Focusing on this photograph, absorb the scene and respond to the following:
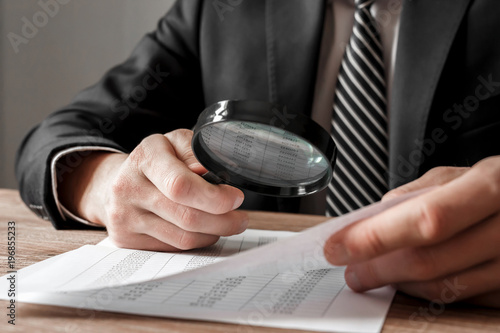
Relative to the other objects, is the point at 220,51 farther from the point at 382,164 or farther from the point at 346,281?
the point at 346,281

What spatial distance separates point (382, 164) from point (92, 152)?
86cm

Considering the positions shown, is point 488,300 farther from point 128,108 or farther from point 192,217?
point 128,108

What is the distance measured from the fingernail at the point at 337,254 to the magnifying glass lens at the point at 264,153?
146 mm

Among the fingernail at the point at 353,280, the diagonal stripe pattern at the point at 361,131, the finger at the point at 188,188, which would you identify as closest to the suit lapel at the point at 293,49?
the diagonal stripe pattern at the point at 361,131

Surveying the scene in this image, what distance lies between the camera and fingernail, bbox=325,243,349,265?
2.19 feet

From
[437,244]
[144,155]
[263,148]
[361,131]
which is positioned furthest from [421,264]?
[361,131]

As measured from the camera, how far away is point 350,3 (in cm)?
172

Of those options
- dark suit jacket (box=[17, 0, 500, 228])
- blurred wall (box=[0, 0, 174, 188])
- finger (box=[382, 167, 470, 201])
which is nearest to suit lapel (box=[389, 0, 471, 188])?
dark suit jacket (box=[17, 0, 500, 228])

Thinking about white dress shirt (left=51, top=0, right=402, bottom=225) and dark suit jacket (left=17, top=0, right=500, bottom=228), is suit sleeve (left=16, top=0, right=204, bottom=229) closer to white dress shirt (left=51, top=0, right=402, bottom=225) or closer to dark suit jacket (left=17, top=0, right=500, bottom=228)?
dark suit jacket (left=17, top=0, right=500, bottom=228)

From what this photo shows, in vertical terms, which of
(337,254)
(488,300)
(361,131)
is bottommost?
(361,131)

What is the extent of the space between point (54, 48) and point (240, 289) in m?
3.01

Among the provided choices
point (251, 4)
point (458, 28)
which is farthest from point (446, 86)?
point (251, 4)

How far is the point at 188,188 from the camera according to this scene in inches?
34.1

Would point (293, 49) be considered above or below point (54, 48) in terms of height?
above
